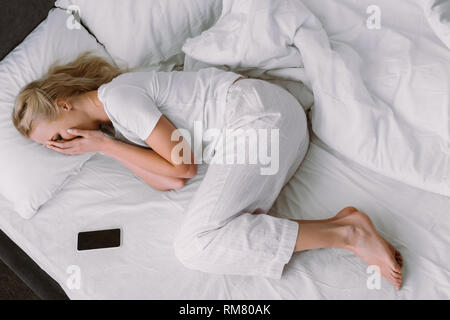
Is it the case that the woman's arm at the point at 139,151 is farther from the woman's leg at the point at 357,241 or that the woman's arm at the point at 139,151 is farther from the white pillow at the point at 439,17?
the white pillow at the point at 439,17

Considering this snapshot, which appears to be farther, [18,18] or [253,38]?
[18,18]

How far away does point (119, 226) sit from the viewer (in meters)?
1.25

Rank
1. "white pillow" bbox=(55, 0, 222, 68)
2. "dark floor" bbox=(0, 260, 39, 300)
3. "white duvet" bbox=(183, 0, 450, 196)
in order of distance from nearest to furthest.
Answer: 1. "white duvet" bbox=(183, 0, 450, 196)
2. "white pillow" bbox=(55, 0, 222, 68)
3. "dark floor" bbox=(0, 260, 39, 300)

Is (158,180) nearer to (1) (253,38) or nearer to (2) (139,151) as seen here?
(2) (139,151)

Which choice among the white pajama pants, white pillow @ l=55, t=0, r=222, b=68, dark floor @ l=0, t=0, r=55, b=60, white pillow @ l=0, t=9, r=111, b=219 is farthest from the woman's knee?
dark floor @ l=0, t=0, r=55, b=60

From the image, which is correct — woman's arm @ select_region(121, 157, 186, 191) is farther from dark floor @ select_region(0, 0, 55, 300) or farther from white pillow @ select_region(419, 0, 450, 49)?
white pillow @ select_region(419, 0, 450, 49)

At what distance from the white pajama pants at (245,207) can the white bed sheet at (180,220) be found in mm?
68

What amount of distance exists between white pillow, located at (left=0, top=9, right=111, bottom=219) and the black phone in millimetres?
196

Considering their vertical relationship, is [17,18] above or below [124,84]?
above

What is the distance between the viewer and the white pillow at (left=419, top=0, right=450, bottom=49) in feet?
3.83

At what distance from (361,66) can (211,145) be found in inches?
19.5

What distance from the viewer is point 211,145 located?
1239 mm

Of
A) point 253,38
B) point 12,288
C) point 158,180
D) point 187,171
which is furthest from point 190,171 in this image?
point 12,288

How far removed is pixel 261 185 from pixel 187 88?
1.15 ft
